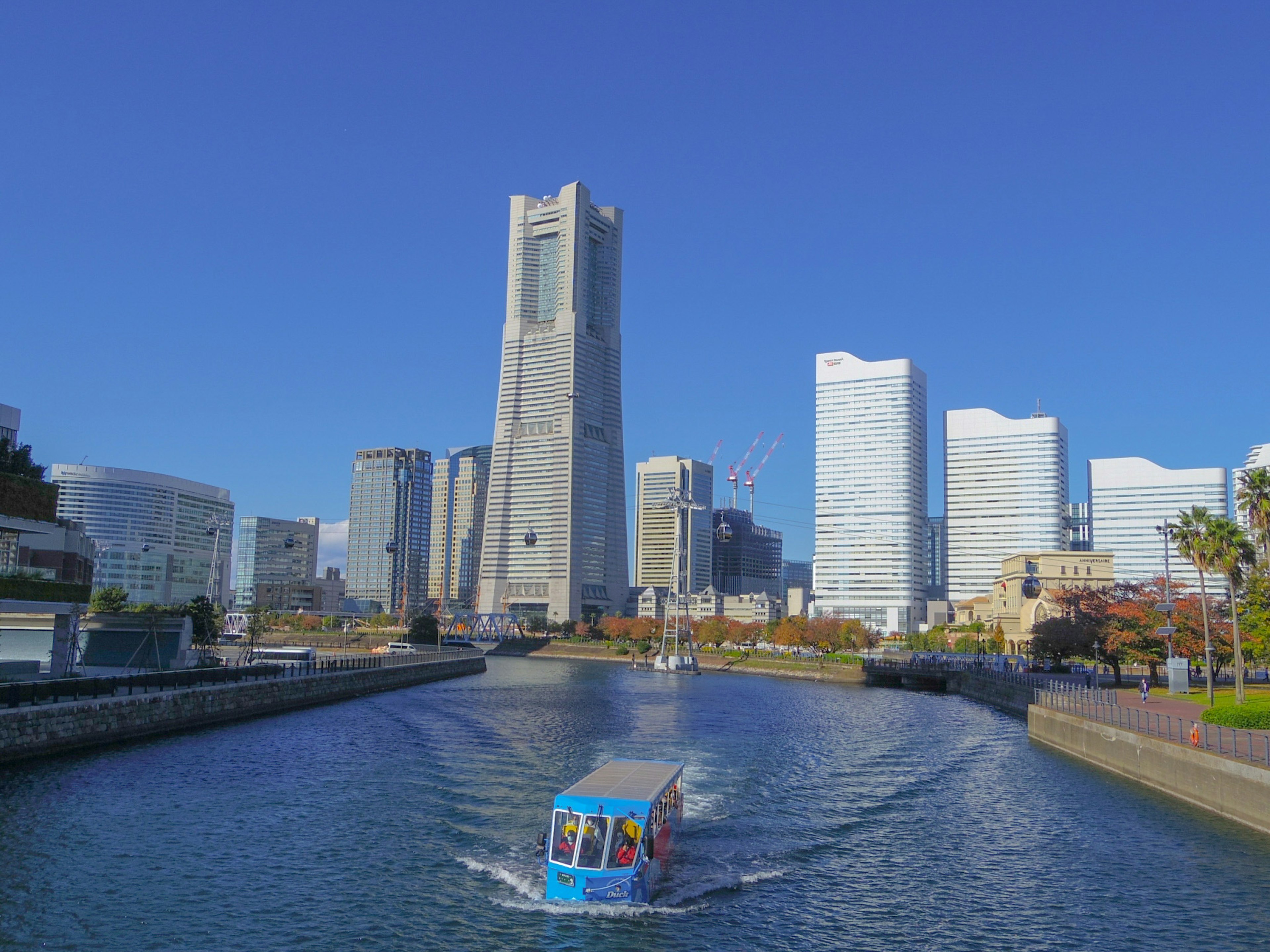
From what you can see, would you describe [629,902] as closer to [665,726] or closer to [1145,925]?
[1145,925]

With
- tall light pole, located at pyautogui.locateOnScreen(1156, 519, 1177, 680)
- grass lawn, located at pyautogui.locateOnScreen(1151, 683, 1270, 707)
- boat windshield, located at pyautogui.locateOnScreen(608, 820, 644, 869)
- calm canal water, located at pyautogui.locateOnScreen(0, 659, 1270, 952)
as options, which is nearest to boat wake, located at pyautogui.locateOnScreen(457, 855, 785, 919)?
calm canal water, located at pyautogui.locateOnScreen(0, 659, 1270, 952)

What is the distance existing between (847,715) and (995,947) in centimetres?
6489

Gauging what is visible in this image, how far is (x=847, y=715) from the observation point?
9169cm

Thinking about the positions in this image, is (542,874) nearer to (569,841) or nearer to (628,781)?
(569,841)

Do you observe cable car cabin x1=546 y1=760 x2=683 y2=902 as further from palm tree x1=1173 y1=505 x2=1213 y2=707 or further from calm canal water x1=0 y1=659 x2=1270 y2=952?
palm tree x1=1173 y1=505 x2=1213 y2=707

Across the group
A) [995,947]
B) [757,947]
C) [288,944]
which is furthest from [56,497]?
[995,947]

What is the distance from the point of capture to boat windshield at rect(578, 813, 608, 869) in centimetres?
3034

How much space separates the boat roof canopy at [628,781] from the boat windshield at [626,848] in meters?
1.02

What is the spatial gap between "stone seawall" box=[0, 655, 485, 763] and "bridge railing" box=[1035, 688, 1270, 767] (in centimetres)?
5897

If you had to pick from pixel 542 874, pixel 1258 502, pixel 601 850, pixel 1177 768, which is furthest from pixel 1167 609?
pixel 601 850

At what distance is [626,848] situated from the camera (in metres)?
30.4

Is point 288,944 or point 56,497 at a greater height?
point 56,497

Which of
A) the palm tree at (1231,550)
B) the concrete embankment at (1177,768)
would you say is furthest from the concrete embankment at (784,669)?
the concrete embankment at (1177,768)

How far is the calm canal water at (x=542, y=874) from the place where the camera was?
94.7 feet
